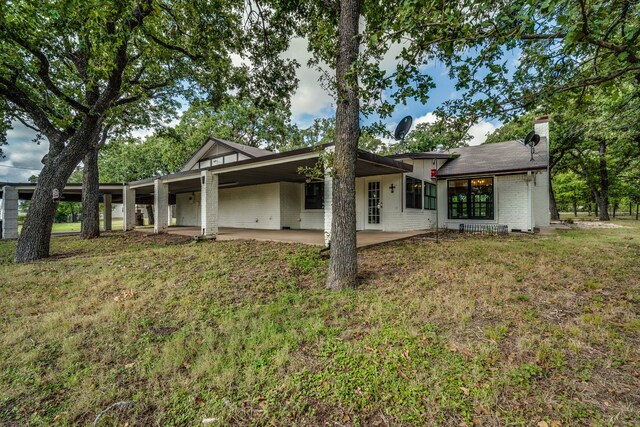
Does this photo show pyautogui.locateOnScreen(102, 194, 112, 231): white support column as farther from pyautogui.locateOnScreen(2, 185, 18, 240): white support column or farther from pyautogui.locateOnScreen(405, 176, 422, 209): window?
pyautogui.locateOnScreen(405, 176, 422, 209): window

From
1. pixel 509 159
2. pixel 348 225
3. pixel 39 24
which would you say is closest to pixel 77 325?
pixel 348 225

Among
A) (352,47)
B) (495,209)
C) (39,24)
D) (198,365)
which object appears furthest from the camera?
(495,209)

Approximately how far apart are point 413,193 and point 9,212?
61.3 feet

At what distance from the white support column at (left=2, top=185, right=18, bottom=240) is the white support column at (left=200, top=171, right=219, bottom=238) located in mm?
10550

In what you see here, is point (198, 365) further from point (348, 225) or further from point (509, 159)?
point (509, 159)

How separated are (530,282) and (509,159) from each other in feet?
30.2

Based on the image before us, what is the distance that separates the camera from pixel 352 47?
4242 mm

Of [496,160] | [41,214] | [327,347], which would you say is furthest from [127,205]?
[496,160]

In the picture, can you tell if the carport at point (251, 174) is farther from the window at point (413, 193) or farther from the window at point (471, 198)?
the window at point (471, 198)

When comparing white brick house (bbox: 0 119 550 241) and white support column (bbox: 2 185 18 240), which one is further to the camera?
white support column (bbox: 2 185 18 240)

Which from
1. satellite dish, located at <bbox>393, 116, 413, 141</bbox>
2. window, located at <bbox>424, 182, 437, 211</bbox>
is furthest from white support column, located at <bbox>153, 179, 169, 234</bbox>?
window, located at <bbox>424, 182, 437, 211</bbox>

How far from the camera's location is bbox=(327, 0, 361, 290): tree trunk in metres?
4.22

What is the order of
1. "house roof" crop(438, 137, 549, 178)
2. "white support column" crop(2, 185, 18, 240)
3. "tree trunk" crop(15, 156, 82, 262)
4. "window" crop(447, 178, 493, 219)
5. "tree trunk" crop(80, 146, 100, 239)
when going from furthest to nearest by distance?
"white support column" crop(2, 185, 18, 240) → "window" crop(447, 178, 493, 219) → "tree trunk" crop(80, 146, 100, 239) → "house roof" crop(438, 137, 549, 178) → "tree trunk" crop(15, 156, 82, 262)

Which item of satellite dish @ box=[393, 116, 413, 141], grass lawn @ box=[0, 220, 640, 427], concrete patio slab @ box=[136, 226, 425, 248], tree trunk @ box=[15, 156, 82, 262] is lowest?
grass lawn @ box=[0, 220, 640, 427]
